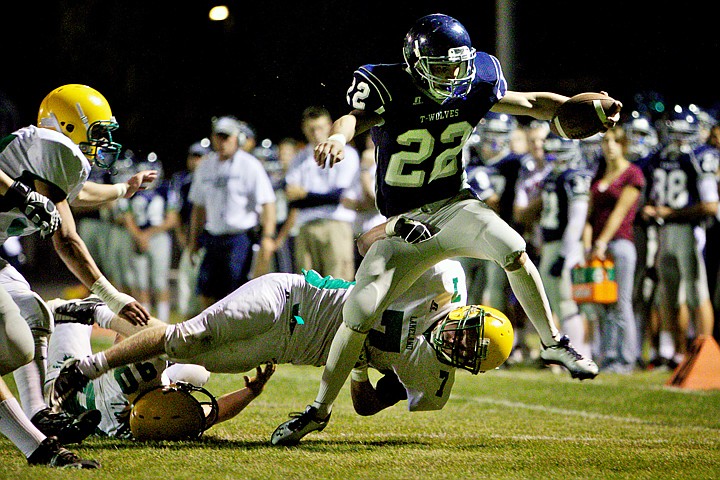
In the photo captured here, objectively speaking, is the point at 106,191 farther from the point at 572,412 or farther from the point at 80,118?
the point at 572,412

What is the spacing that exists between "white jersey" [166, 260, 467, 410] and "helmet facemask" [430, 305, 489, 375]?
0.14m

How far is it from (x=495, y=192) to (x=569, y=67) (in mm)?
7804

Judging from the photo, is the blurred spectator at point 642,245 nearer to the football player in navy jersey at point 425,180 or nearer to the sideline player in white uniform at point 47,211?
the football player in navy jersey at point 425,180

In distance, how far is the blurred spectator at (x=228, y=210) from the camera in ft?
26.4

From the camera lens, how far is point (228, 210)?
320 inches

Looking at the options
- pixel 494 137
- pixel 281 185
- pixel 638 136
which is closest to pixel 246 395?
pixel 494 137

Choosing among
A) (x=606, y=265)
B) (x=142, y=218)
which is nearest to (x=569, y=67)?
(x=142, y=218)

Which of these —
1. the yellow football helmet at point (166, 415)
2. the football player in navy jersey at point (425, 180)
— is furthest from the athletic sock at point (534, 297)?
the yellow football helmet at point (166, 415)

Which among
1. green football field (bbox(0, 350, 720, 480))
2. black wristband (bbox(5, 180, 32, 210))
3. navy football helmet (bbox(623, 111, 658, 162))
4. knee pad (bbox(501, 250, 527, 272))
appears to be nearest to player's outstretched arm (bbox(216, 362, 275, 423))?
green football field (bbox(0, 350, 720, 480))

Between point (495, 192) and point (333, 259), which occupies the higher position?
point (495, 192)

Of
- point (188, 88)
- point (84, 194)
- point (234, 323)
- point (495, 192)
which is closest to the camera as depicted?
point (234, 323)

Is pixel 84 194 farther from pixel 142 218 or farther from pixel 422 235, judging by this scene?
pixel 142 218

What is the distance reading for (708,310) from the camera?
797cm

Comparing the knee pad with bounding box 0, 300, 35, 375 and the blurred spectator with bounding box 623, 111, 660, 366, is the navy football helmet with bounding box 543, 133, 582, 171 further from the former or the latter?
the knee pad with bounding box 0, 300, 35, 375
